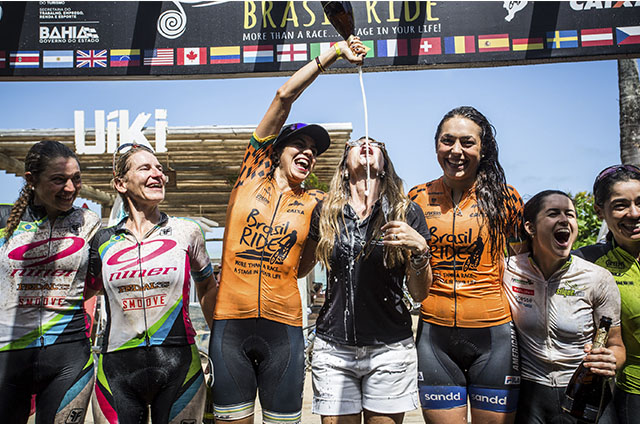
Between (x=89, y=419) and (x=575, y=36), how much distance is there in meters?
6.46

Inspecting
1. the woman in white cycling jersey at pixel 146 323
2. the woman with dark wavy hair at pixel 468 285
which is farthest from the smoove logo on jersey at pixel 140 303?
the woman with dark wavy hair at pixel 468 285

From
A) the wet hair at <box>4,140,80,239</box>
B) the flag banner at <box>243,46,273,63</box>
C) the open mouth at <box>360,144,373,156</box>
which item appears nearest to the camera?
the wet hair at <box>4,140,80,239</box>

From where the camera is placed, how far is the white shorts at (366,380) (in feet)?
10.1

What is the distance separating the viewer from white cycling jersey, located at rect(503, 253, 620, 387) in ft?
10.1

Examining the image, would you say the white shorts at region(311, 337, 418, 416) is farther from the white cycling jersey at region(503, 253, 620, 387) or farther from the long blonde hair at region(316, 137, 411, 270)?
the white cycling jersey at region(503, 253, 620, 387)

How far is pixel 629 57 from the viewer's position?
438 cm

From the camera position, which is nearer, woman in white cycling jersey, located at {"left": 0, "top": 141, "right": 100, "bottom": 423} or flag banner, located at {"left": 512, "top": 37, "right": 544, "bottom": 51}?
woman in white cycling jersey, located at {"left": 0, "top": 141, "right": 100, "bottom": 423}

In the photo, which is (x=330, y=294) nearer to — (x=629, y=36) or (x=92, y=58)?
(x=92, y=58)

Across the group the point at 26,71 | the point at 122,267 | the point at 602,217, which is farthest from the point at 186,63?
the point at 602,217

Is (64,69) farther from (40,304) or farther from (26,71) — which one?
(40,304)

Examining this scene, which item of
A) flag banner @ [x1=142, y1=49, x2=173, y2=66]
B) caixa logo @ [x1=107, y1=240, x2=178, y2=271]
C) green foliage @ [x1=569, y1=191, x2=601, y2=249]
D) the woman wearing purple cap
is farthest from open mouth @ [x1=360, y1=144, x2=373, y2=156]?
green foliage @ [x1=569, y1=191, x2=601, y2=249]

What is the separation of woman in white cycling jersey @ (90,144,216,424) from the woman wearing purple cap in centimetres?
20

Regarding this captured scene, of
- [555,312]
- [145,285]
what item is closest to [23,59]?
[145,285]

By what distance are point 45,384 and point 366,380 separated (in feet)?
6.21
